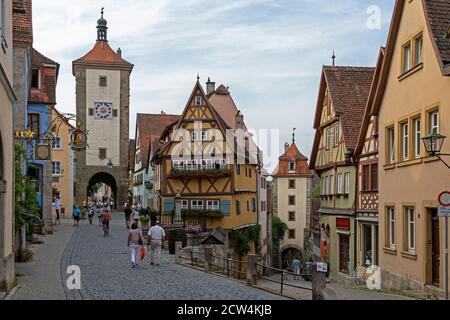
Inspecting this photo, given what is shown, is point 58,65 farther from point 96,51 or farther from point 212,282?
point 96,51

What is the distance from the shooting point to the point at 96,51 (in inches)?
2886

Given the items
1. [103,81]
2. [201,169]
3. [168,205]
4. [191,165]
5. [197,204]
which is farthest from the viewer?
[103,81]

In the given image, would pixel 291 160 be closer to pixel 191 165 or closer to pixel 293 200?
pixel 293 200

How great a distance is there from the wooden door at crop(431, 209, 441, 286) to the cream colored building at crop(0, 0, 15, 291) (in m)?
10.7

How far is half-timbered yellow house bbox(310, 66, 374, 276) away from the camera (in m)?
29.3

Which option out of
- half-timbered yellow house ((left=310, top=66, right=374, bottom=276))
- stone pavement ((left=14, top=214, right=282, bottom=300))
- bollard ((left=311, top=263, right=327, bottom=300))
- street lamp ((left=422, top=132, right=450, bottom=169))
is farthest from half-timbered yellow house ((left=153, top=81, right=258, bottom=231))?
bollard ((left=311, top=263, right=327, bottom=300))

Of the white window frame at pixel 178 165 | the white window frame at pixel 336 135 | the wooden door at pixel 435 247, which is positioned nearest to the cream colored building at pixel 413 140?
the wooden door at pixel 435 247

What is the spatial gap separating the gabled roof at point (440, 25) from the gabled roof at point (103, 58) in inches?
2134

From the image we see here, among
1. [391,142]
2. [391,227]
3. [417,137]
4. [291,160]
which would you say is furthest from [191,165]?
[291,160]

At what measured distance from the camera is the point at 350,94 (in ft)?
103

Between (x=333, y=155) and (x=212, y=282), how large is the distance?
14479 millimetres

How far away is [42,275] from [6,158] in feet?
15.9

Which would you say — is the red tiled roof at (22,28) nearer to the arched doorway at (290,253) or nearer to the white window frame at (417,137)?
the white window frame at (417,137)
